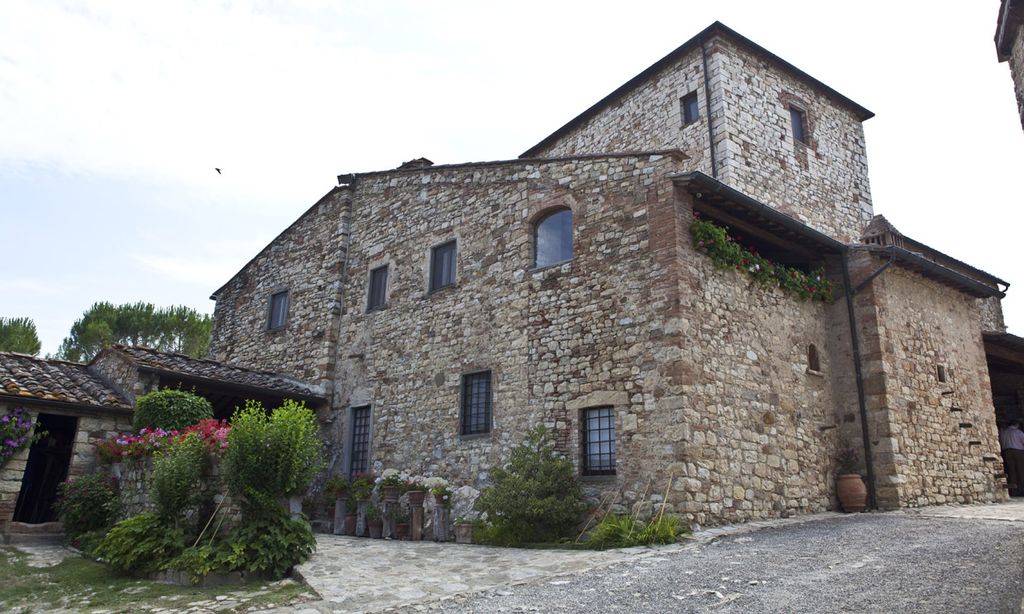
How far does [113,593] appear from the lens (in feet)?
22.7

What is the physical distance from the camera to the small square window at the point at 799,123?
54.3 ft

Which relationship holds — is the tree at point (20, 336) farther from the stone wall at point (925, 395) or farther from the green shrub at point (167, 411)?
the stone wall at point (925, 395)

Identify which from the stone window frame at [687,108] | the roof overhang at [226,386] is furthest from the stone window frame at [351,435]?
the stone window frame at [687,108]

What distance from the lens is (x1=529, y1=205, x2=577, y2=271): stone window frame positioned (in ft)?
36.5

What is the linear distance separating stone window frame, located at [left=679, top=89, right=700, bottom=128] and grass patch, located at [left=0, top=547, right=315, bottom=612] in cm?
1270

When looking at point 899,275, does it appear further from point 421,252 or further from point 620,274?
point 421,252

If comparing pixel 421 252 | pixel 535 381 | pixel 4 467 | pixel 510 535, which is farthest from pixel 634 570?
pixel 4 467

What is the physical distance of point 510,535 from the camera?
9438 millimetres

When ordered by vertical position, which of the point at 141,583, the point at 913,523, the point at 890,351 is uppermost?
the point at 890,351

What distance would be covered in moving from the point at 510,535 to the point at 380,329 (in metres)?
6.00

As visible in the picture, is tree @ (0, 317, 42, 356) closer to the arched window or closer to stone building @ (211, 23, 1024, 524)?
stone building @ (211, 23, 1024, 524)

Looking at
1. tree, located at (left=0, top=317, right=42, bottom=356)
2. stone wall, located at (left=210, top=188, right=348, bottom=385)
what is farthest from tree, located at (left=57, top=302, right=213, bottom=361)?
stone wall, located at (left=210, top=188, right=348, bottom=385)

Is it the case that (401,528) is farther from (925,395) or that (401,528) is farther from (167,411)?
(925,395)

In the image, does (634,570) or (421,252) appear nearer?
(634,570)
